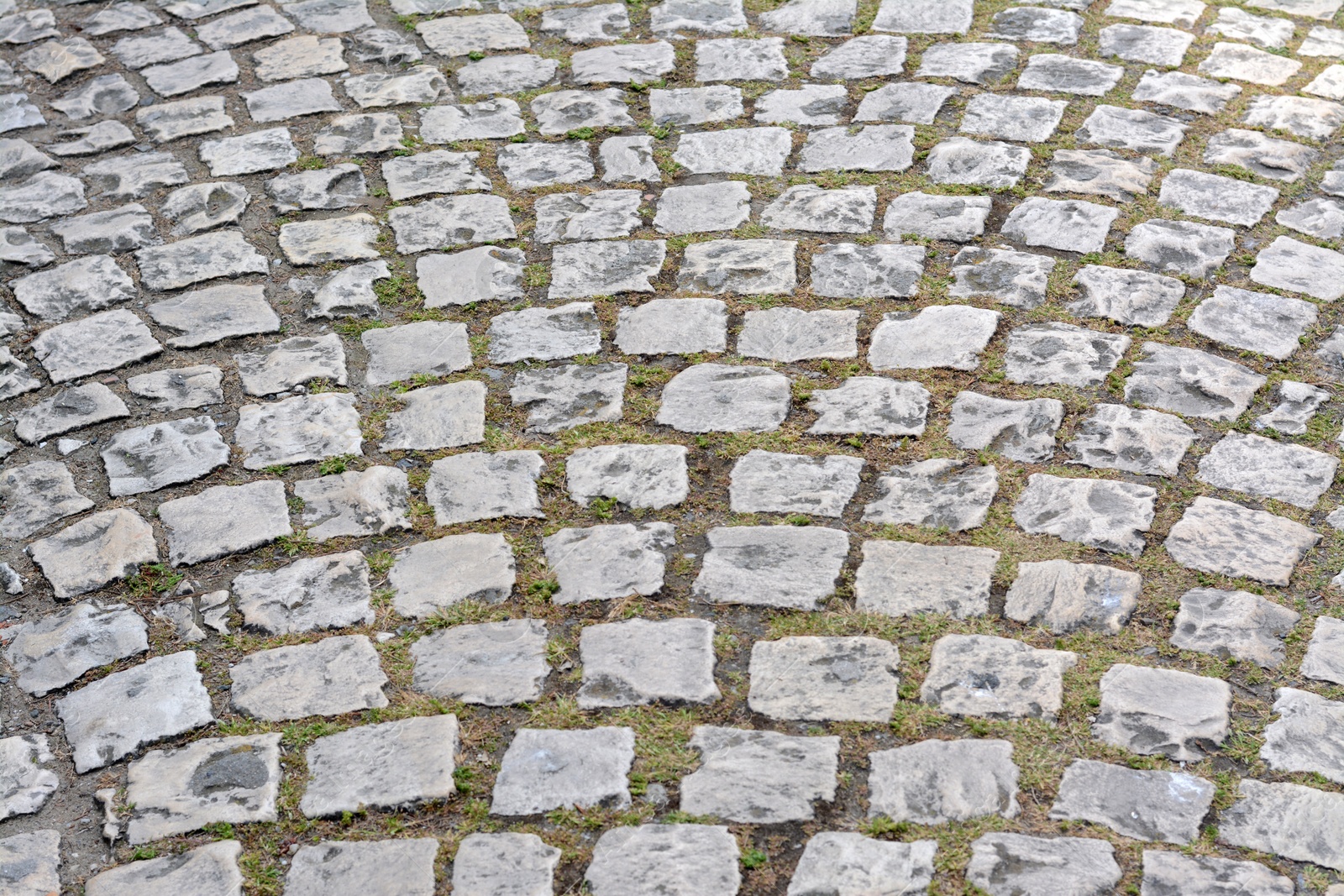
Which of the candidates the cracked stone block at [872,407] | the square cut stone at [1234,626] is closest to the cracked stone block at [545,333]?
the cracked stone block at [872,407]

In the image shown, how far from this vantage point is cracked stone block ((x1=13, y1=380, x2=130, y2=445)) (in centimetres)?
370

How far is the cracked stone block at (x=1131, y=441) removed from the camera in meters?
3.42

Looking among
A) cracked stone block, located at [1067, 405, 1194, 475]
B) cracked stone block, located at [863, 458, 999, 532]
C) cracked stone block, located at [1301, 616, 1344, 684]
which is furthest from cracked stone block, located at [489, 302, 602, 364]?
cracked stone block, located at [1301, 616, 1344, 684]

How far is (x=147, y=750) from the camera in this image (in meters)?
2.87

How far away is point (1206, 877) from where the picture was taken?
2.49 m

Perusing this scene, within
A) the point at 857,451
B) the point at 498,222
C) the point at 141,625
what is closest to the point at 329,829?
the point at 141,625

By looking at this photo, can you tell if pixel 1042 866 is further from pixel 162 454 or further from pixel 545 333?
pixel 162 454

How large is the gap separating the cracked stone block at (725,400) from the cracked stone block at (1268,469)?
3.62 ft

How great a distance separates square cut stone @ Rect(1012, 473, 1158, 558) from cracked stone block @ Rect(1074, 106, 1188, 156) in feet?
5.60

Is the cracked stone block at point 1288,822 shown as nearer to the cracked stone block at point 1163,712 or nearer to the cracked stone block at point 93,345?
the cracked stone block at point 1163,712

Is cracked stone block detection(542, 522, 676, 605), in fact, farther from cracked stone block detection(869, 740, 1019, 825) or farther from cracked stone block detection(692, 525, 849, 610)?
cracked stone block detection(869, 740, 1019, 825)

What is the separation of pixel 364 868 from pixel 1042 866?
4.25 feet

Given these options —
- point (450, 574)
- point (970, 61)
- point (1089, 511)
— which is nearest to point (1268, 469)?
point (1089, 511)

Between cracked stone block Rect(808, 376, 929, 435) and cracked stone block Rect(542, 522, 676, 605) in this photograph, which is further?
cracked stone block Rect(808, 376, 929, 435)
